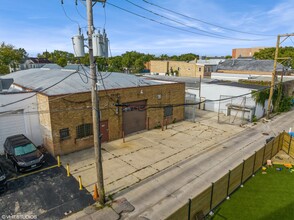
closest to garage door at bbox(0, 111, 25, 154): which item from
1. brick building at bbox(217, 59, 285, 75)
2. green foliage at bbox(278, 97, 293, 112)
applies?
green foliage at bbox(278, 97, 293, 112)

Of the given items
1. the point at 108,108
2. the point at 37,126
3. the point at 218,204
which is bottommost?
the point at 218,204

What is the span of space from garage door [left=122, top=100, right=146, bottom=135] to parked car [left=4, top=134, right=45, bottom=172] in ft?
27.2

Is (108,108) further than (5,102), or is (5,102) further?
(108,108)

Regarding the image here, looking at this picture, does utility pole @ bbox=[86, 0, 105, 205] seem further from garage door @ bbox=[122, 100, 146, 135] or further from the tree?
the tree

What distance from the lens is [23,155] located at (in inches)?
549

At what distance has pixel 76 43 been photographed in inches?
356

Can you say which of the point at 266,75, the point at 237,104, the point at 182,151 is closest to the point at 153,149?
the point at 182,151

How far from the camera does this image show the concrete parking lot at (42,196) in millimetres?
10234

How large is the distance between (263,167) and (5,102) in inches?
781

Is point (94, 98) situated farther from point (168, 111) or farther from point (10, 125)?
point (168, 111)

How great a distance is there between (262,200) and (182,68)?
170 ft

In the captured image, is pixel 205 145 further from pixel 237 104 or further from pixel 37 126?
pixel 37 126

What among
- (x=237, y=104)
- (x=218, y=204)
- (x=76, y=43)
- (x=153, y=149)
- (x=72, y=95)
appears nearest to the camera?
(x=76, y=43)

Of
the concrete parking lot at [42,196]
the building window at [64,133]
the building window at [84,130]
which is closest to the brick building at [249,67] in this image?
the building window at [84,130]
